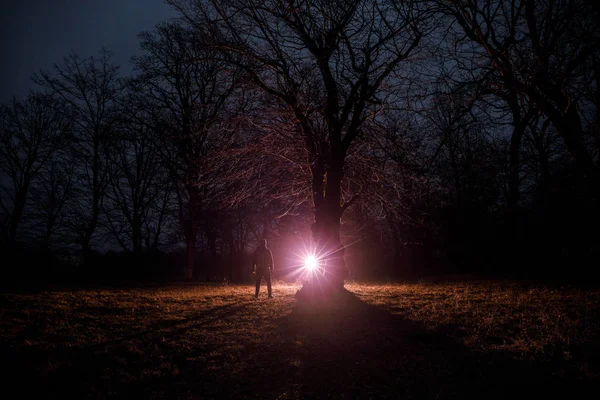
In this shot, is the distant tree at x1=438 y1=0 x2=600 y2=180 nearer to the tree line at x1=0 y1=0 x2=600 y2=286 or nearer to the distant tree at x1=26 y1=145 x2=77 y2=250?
the tree line at x1=0 y1=0 x2=600 y2=286

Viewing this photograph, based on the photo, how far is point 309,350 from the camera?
5.40 m

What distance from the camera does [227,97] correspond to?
10.3 m

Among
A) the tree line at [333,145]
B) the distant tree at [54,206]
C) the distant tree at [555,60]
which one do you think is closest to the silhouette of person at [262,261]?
the tree line at [333,145]

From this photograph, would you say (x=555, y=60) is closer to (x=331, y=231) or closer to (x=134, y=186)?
(x=331, y=231)

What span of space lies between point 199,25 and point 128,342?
748 cm

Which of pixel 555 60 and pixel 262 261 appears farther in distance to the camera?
pixel 262 261

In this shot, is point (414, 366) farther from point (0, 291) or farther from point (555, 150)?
point (555, 150)

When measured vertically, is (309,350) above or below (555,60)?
below

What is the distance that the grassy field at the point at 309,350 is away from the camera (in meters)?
4.08

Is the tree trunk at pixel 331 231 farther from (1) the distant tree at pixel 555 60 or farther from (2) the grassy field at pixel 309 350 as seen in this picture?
(1) the distant tree at pixel 555 60

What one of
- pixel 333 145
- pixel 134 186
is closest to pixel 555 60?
pixel 333 145

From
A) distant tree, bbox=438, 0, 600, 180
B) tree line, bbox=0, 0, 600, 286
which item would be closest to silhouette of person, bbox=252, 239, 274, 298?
tree line, bbox=0, 0, 600, 286

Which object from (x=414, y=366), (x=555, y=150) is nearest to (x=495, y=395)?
(x=414, y=366)

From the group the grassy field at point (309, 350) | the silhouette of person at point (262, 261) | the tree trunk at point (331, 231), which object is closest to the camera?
the grassy field at point (309, 350)
